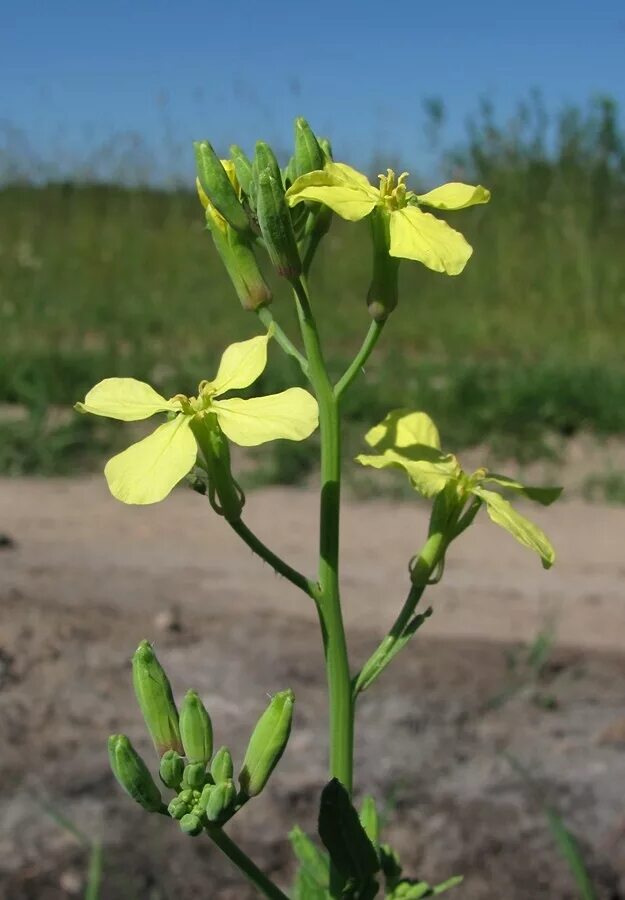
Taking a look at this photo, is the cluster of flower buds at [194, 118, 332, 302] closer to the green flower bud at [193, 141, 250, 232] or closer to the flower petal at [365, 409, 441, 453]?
the green flower bud at [193, 141, 250, 232]

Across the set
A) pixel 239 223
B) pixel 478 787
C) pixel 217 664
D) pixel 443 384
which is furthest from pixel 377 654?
pixel 443 384

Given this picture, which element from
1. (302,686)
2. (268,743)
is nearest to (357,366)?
(268,743)

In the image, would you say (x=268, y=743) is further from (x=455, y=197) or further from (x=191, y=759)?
(x=455, y=197)

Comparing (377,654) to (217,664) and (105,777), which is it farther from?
(217,664)

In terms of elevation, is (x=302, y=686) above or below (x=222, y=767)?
below

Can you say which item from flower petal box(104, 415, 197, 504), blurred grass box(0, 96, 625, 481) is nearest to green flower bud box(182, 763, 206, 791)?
flower petal box(104, 415, 197, 504)

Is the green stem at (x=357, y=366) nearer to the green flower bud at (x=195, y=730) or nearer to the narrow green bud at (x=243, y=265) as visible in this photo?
the narrow green bud at (x=243, y=265)

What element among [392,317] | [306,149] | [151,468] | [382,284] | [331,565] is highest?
[306,149]
